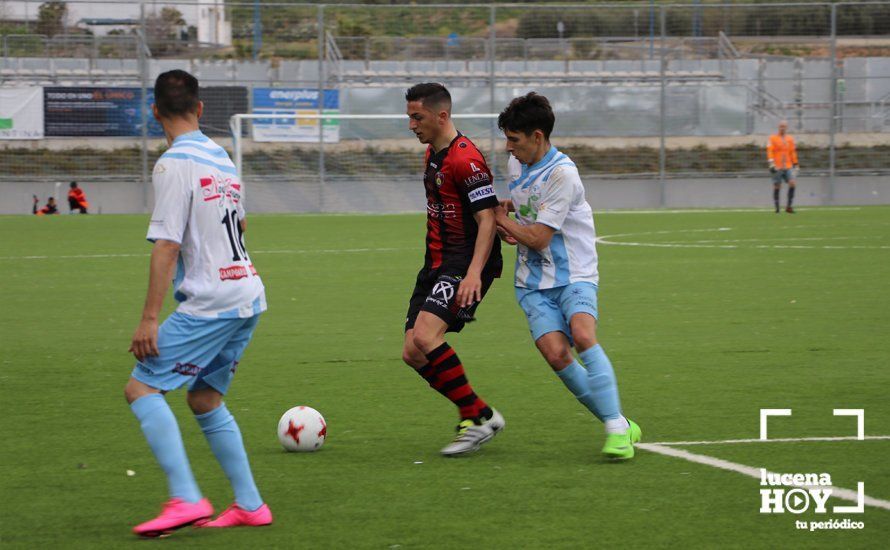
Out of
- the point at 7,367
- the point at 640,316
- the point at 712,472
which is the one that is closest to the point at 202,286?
the point at 712,472

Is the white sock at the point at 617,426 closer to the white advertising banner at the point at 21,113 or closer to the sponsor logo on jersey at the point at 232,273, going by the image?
the sponsor logo on jersey at the point at 232,273

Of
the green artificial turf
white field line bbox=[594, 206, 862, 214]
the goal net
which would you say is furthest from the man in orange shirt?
the green artificial turf

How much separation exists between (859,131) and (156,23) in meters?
19.6

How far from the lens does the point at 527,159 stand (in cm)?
634

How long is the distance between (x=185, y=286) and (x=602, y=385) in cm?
229

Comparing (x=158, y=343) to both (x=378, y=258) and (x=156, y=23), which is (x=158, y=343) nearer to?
Result: (x=378, y=258)

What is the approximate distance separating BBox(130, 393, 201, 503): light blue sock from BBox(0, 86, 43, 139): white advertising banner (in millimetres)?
28529

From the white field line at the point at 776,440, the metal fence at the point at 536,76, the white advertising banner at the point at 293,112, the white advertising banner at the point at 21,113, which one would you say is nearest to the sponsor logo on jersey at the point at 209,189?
the white field line at the point at 776,440

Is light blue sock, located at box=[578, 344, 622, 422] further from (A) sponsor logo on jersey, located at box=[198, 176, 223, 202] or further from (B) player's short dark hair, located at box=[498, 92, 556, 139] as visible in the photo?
(A) sponsor logo on jersey, located at box=[198, 176, 223, 202]

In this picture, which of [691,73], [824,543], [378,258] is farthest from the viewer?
[691,73]

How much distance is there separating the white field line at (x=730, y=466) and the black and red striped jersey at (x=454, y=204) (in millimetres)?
1228

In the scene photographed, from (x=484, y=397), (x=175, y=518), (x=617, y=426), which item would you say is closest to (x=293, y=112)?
(x=484, y=397)

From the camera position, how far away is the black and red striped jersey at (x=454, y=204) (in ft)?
20.5

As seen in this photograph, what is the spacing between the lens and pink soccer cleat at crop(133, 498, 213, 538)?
15.4 feet
